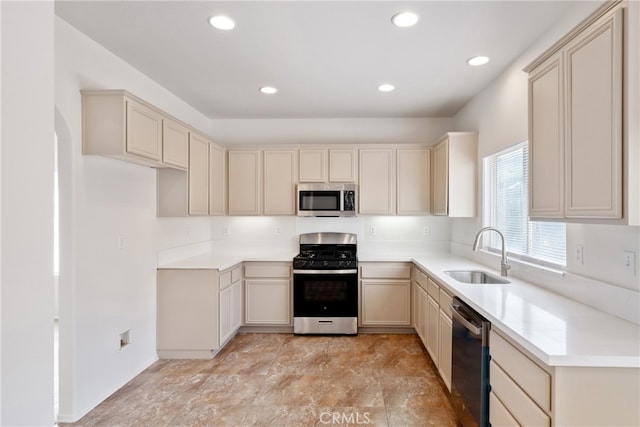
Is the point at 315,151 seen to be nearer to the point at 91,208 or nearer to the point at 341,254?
the point at 341,254

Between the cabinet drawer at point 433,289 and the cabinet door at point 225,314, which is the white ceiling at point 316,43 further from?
the cabinet door at point 225,314

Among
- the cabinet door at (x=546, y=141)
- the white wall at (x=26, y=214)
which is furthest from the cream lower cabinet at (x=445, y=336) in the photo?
the white wall at (x=26, y=214)

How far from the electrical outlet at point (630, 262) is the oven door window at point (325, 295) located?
2429 millimetres

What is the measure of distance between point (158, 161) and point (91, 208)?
0.59m

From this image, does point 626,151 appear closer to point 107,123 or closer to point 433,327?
point 433,327

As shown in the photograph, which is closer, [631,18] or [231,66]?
[631,18]

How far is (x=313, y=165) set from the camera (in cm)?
400

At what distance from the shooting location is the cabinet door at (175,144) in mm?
2738

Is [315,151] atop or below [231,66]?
below

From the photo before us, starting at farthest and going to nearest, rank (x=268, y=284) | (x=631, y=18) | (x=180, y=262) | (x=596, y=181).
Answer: (x=268, y=284), (x=180, y=262), (x=596, y=181), (x=631, y=18)

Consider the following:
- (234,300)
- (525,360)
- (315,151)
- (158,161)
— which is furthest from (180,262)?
(525,360)

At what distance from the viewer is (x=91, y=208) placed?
91.6 inches

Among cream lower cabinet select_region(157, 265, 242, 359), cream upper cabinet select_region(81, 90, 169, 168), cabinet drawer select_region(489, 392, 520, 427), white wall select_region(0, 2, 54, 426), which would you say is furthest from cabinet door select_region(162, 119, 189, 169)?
cabinet drawer select_region(489, 392, 520, 427)

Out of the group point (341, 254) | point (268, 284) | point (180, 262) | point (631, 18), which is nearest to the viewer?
point (631, 18)
